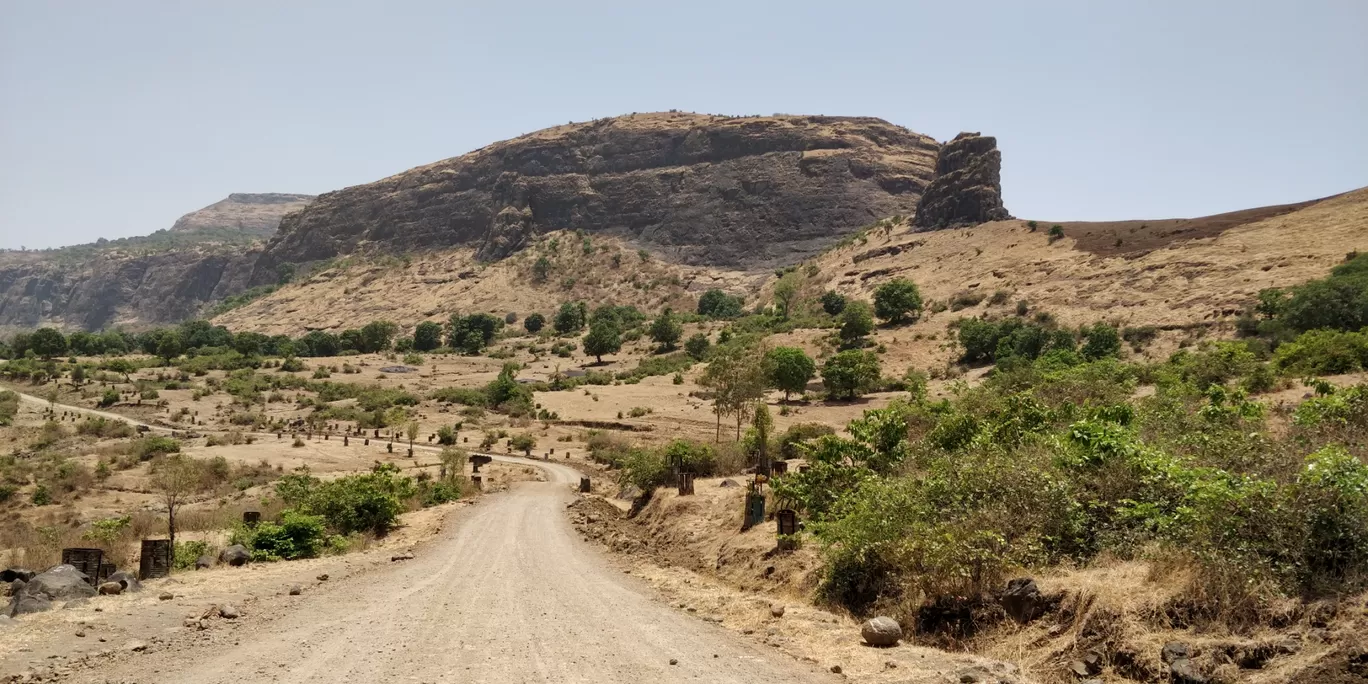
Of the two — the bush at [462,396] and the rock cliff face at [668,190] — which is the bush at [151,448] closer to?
the bush at [462,396]

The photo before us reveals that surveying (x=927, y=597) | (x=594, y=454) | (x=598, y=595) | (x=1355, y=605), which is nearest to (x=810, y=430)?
(x=594, y=454)

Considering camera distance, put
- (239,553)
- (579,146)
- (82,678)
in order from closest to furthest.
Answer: (82,678) → (239,553) → (579,146)

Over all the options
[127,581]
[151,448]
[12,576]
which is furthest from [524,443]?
[127,581]

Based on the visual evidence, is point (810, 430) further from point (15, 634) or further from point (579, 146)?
point (579, 146)

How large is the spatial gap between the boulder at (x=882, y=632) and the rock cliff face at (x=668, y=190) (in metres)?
136

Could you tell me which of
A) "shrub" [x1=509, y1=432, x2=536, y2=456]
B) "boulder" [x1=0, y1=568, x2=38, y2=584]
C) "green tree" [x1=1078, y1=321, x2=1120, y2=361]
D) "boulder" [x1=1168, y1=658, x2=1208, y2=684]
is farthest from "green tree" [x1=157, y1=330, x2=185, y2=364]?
"boulder" [x1=1168, y1=658, x2=1208, y2=684]

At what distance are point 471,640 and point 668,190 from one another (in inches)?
6126

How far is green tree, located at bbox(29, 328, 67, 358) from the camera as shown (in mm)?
99750

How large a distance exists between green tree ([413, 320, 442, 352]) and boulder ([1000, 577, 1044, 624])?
115494 mm

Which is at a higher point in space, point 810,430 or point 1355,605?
point 1355,605

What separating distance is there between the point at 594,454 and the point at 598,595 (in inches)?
1360

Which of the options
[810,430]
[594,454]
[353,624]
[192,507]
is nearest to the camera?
[353,624]

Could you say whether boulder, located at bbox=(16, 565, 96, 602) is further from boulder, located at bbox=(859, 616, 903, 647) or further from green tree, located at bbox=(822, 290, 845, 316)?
green tree, located at bbox=(822, 290, 845, 316)

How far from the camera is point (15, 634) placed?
10.5 meters
